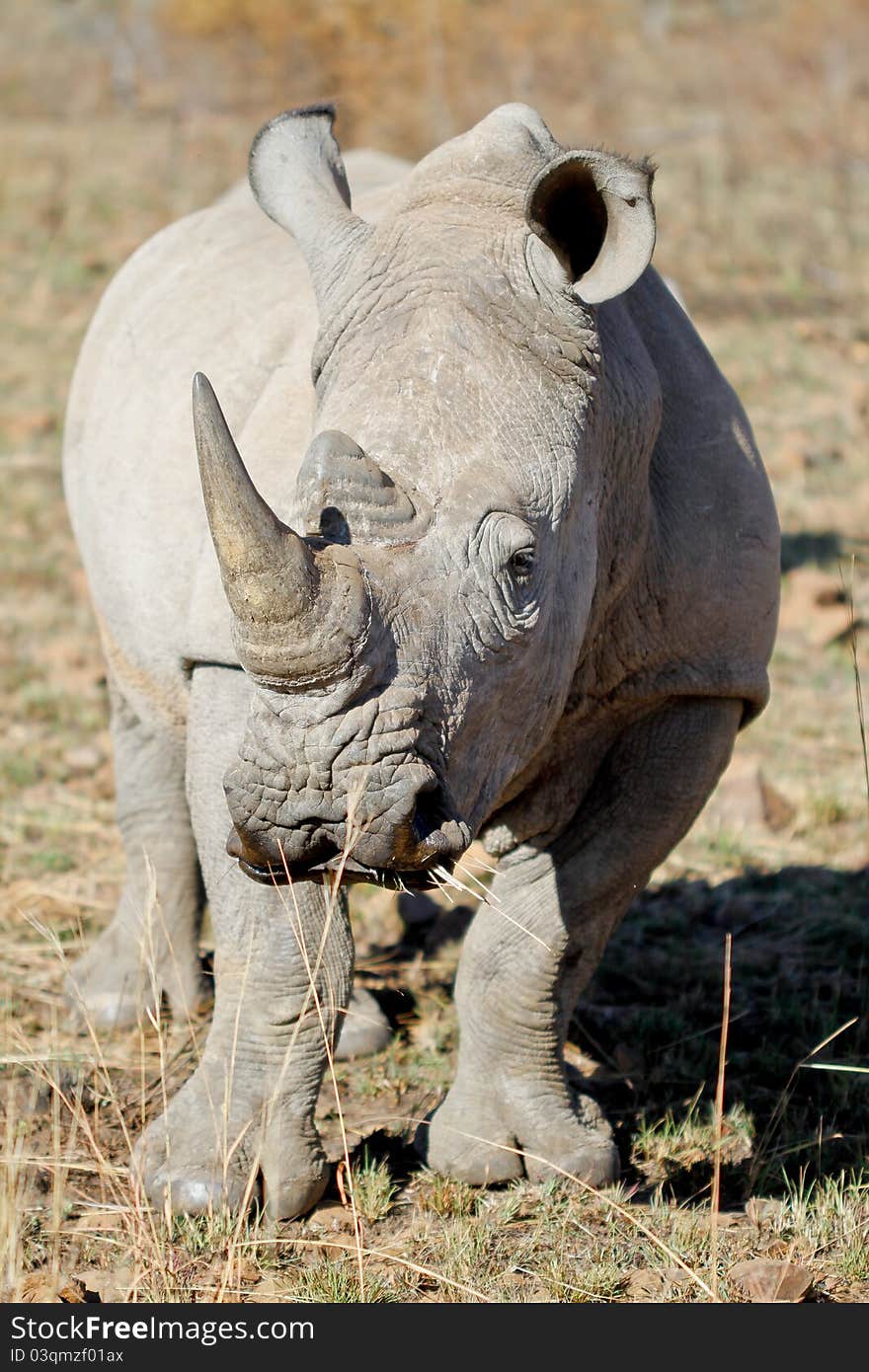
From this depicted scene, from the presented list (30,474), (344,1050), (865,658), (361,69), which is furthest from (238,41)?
(344,1050)

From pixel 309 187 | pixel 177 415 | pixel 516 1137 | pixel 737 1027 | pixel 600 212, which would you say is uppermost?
pixel 309 187

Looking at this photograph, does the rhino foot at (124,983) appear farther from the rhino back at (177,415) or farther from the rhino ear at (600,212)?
the rhino ear at (600,212)

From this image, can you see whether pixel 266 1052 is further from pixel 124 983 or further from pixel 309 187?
pixel 309 187

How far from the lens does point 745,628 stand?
15.3 ft

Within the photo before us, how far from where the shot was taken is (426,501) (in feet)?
10.6

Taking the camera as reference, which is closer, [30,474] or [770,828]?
[770,828]

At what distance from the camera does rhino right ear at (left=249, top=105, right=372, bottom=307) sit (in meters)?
4.01

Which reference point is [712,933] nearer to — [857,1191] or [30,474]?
[857,1191]

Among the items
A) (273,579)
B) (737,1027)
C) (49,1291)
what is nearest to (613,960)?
(737,1027)

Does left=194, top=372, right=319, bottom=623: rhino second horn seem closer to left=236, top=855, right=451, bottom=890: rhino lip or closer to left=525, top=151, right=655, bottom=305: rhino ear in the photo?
left=236, top=855, right=451, bottom=890: rhino lip

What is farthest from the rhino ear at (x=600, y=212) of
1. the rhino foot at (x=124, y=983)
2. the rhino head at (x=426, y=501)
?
the rhino foot at (x=124, y=983)

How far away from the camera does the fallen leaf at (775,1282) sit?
3799mm

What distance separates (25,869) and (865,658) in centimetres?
442

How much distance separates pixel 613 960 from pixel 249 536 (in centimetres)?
347
